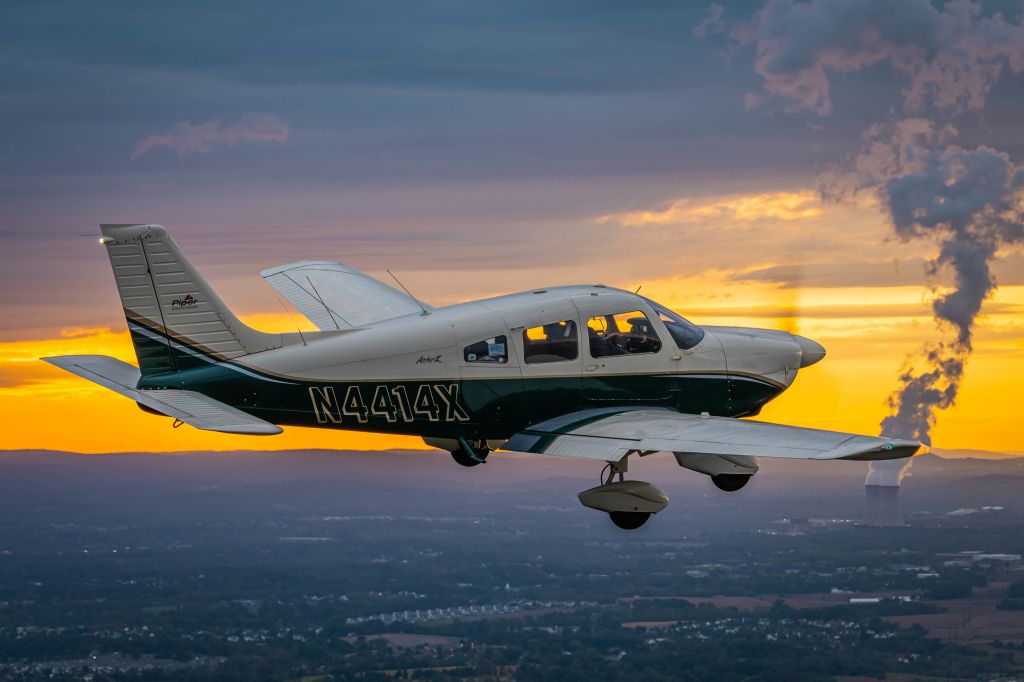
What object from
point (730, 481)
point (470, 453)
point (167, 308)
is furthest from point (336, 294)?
point (730, 481)

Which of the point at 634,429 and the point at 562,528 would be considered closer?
the point at 634,429

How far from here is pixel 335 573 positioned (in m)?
154

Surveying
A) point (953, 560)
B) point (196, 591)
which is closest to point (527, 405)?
point (196, 591)

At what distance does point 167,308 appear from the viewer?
2486cm

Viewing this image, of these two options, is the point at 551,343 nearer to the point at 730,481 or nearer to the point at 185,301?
the point at 730,481

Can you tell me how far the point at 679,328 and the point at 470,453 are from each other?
4.92 m

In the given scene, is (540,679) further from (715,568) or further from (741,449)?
(741,449)

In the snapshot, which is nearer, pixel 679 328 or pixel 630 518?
pixel 630 518

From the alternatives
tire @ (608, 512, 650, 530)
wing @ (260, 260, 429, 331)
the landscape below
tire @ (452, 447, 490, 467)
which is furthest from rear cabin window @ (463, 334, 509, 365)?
the landscape below

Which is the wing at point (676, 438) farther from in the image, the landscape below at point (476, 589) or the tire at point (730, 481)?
the landscape below at point (476, 589)

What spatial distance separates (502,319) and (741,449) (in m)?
5.28

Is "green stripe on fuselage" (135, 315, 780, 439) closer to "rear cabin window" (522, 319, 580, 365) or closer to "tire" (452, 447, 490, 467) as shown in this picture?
"rear cabin window" (522, 319, 580, 365)

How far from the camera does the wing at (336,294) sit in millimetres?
32562

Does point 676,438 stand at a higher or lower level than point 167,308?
lower
